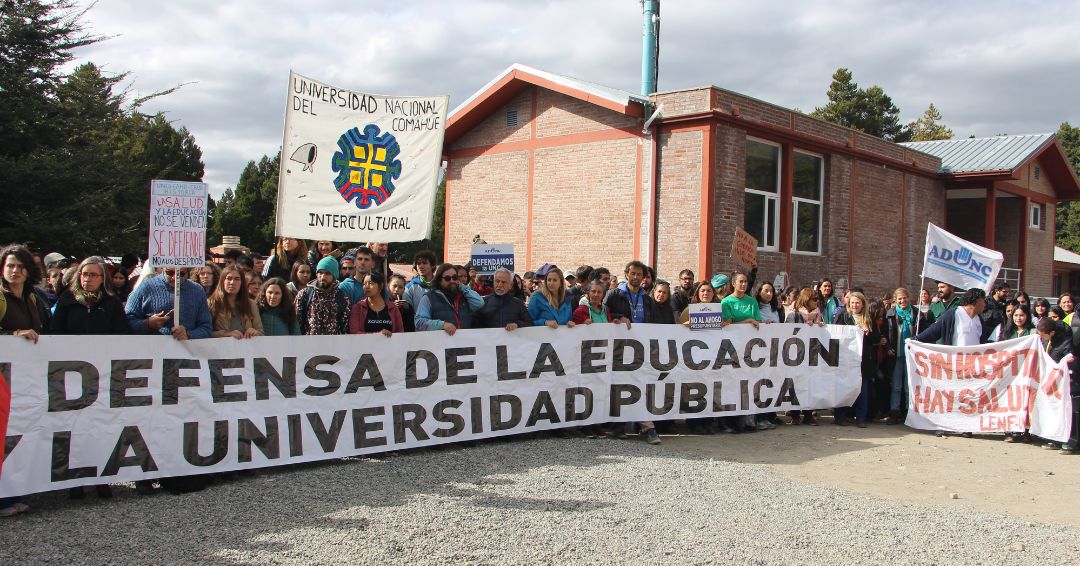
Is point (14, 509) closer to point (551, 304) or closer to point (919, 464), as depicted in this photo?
point (551, 304)

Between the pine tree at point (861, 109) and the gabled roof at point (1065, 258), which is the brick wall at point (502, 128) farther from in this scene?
the pine tree at point (861, 109)

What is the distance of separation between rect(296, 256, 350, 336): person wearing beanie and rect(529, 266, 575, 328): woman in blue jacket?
6.55ft

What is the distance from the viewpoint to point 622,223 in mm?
16453

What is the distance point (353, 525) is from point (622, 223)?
1198 centimetres

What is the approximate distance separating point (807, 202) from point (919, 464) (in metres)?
11.1

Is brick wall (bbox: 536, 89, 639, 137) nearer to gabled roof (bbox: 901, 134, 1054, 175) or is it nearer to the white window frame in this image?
the white window frame

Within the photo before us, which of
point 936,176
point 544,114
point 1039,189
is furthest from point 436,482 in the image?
point 1039,189

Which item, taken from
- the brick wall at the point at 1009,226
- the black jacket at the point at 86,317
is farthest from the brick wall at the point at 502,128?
the brick wall at the point at 1009,226

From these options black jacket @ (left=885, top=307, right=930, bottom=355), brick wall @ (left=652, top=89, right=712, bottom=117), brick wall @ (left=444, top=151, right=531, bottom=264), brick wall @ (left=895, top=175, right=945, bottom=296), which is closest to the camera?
black jacket @ (left=885, top=307, right=930, bottom=355)

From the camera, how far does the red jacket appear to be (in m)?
7.24

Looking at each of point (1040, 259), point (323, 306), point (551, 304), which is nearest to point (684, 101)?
point (551, 304)

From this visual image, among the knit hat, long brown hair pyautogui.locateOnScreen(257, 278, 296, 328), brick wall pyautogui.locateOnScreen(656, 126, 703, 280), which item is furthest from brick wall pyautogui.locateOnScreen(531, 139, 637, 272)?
long brown hair pyautogui.locateOnScreen(257, 278, 296, 328)

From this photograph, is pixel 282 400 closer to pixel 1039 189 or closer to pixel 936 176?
pixel 936 176

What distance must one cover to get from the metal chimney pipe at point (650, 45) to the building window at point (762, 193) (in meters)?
6.44
